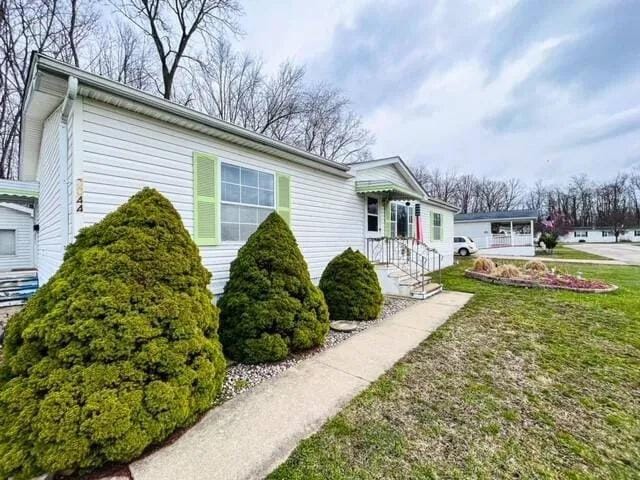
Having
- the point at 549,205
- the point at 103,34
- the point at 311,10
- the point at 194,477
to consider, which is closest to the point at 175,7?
the point at 103,34

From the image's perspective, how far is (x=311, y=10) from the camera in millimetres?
10508

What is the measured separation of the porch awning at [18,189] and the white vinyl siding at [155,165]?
672 centimetres

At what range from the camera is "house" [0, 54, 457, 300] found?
157 inches

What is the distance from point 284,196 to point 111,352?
4.87m

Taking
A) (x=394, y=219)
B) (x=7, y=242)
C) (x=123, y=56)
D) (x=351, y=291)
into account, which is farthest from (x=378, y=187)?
(x=123, y=56)

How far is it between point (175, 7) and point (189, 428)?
21.6 meters

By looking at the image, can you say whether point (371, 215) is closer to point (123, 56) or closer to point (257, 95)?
point (257, 95)

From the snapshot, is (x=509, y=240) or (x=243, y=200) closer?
(x=243, y=200)

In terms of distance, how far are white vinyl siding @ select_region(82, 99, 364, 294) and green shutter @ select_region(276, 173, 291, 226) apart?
13 cm

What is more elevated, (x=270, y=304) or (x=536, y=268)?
(x=270, y=304)

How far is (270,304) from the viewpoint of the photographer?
167 inches

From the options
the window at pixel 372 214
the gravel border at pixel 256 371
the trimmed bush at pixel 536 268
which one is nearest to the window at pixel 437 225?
the trimmed bush at pixel 536 268

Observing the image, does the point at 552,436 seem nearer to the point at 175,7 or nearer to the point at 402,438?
the point at 402,438

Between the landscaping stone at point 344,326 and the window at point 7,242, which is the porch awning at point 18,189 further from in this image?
the landscaping stone at point 344,326
